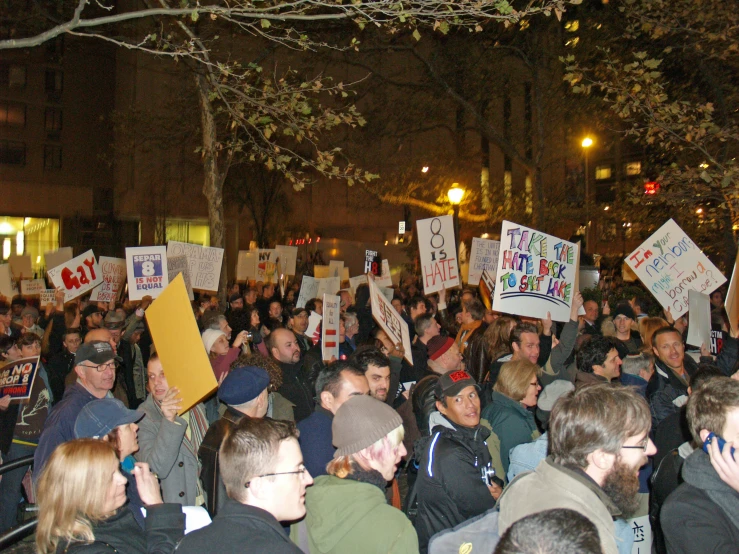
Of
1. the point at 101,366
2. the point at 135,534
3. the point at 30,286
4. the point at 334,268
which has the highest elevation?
the point at 334,268

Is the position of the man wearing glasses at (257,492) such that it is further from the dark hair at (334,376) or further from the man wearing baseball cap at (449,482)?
the dark hair at (334,376)

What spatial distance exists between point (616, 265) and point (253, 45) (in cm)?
1768

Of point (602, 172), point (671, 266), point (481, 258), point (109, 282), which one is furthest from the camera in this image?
point (602, 172)

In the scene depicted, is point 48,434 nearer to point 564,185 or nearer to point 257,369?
point 257,369

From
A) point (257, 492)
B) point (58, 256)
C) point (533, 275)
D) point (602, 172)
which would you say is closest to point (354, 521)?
point (257, 492)

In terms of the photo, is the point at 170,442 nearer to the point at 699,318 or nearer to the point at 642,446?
the point at 642,446

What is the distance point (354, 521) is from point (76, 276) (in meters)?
10.6

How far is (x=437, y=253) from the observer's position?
11500mm

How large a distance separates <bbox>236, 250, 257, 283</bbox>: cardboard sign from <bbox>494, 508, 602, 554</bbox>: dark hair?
1718cm

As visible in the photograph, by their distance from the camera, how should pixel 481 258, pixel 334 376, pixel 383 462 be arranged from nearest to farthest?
pixel 383 462, pixel 334 376, pixel 481 258

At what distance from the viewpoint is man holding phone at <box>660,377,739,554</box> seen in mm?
3064

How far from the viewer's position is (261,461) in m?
2.93

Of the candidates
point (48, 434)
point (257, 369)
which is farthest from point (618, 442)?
point (48, 434)

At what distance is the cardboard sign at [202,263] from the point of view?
500 inches
